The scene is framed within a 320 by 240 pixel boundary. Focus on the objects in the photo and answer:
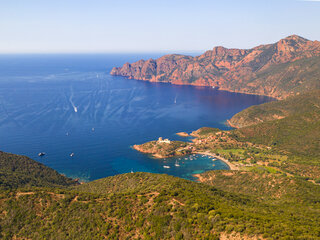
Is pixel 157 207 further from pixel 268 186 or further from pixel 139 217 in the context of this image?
pixel 268 186

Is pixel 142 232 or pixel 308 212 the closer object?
pixel 142 232

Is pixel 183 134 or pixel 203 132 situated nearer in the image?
pixel 203 132

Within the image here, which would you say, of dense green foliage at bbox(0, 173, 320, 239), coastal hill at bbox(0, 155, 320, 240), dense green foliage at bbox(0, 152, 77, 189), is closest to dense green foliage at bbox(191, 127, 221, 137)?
dense green foliage at bbox(0, 152, 77, 189)

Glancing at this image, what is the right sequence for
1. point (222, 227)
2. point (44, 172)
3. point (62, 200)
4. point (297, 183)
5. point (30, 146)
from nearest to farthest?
point (222, 227), point (62, 200), point (297, 183), point (44, 172), point (30, 146)

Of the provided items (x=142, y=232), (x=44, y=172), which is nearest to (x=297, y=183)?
(x=142, y=232)

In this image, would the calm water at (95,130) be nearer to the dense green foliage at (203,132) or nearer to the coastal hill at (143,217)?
the dense green foliage at (203,132)

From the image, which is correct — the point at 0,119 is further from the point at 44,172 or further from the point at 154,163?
the point at 154,163

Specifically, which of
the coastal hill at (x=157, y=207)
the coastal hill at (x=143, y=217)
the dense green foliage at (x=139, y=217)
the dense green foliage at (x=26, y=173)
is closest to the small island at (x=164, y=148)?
the coastal hill at (x=157, y=207)

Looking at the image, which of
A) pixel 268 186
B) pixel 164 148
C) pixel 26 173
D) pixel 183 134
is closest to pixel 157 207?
pixel 268 186
